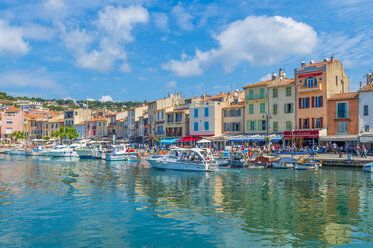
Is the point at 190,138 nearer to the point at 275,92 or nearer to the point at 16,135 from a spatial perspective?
the point at 275,92

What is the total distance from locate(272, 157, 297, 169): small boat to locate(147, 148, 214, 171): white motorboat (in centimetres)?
807

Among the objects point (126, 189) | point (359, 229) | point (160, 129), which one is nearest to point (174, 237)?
point (359, 229)

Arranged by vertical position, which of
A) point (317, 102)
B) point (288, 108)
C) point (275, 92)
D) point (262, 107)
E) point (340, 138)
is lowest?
point (340, 138)

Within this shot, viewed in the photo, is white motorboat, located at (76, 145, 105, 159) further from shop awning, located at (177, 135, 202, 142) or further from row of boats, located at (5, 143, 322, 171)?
row of boats, located at (5, 143, 322, 171)

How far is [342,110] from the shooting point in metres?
48.6

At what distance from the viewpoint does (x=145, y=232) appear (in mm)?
15148

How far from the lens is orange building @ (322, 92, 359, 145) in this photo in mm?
47219

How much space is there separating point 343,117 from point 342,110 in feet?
3.37

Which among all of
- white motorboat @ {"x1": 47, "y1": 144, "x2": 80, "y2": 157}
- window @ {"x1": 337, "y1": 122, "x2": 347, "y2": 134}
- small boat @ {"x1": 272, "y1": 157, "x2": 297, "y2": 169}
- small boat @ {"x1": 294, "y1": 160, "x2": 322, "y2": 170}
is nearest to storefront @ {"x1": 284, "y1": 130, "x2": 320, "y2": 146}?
window @ {"x1": 337, "y1": 122, "x2": 347, "y2": 134}

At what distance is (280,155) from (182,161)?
14959 millimetres

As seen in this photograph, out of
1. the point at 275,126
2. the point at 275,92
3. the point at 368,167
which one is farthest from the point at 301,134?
the point at 368,167

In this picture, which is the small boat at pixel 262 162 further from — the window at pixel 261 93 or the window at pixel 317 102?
the window at pixel 261 93

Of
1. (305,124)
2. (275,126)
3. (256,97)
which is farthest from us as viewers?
(256,97)

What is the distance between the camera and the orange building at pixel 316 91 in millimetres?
50125
